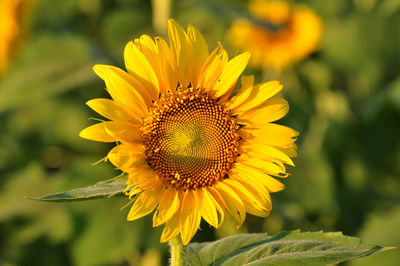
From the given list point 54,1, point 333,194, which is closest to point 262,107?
point 333,194

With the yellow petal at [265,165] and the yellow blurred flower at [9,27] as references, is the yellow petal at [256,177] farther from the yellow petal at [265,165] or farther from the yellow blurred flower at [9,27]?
the yellow blurred flower at [9,27]

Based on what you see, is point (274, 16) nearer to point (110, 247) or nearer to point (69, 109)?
point (69, 109)

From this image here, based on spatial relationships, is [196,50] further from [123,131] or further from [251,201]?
[251,201]

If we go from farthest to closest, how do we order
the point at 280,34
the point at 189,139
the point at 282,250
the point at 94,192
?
the point at 280,34 → the point at 189,139 → the point at 282,250 → the point at 94,192

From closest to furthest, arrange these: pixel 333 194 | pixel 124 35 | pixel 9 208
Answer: pixel 9 208 < pixel 333 194 < pixel 124 35

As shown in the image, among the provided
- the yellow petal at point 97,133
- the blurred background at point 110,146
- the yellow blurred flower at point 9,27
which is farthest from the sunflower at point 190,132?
the yellow blurred flower at point 9,27

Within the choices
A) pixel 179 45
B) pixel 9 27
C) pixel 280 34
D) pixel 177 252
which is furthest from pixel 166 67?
pixel 280 34
